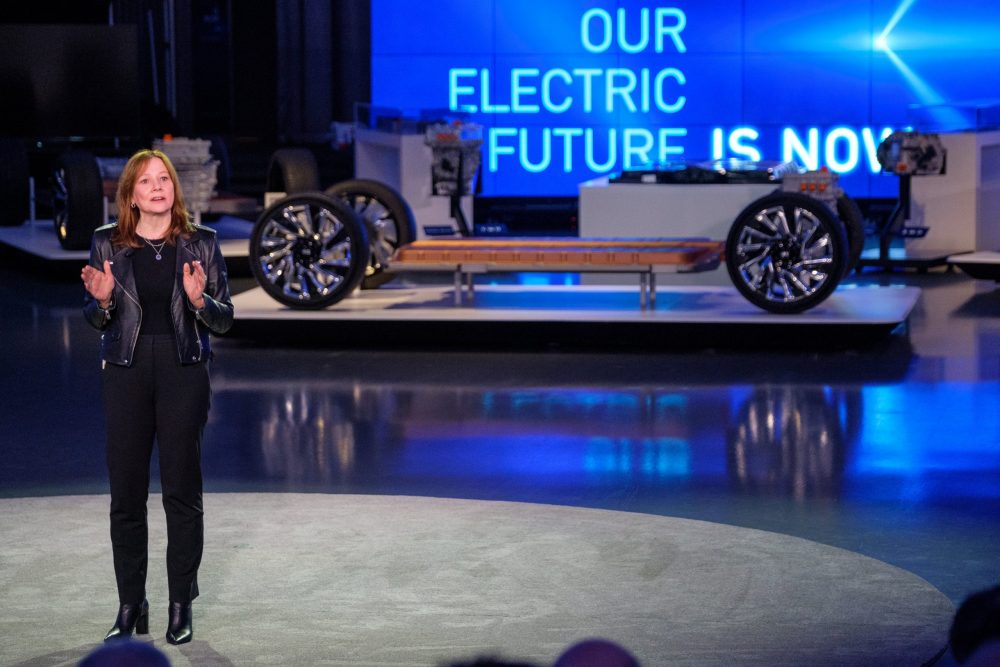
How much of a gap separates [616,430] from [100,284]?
12.2ft

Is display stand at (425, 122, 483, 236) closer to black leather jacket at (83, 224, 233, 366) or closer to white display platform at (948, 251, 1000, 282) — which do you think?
white display platform at (948, 251, 1000, 282)

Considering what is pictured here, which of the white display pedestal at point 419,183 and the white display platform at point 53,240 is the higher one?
the white display pedestal at point 419,183

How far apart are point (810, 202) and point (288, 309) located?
3.22 m

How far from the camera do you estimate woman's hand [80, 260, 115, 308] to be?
398 centimetres

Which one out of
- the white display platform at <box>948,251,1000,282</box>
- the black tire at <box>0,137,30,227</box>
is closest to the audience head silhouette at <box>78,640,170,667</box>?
the white display platform at <box>948,251,1000,282</box>

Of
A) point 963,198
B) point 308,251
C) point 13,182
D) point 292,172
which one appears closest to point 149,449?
point 308,251

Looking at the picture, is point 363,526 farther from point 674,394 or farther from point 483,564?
point 674,394

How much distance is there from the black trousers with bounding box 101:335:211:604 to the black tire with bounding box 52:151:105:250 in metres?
10.4

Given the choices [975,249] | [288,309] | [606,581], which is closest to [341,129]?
[975,249]

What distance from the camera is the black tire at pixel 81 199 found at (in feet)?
46.7

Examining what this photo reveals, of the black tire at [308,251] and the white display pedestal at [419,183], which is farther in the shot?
the white display pedestal at [419,183]

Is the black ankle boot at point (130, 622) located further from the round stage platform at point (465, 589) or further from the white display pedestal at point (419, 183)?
the white display pedestal at point (419, 183)

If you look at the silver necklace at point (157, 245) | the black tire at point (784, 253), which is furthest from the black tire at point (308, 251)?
the silver necklace at point (157, 245)

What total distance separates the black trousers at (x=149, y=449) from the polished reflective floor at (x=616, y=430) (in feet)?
6.53
